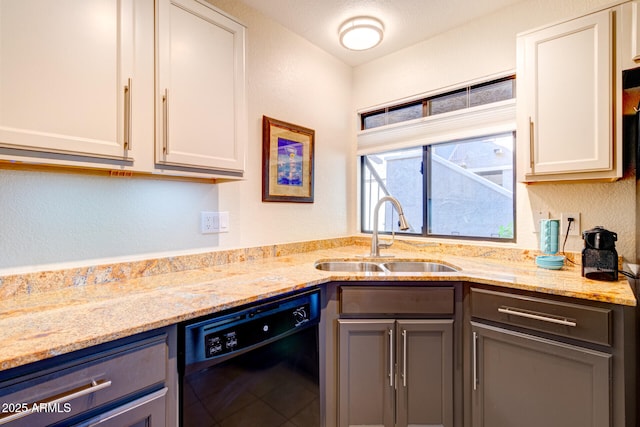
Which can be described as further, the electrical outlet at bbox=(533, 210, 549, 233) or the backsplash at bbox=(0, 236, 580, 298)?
the electrical outlet at bbox=(533, 210, 549, 233)

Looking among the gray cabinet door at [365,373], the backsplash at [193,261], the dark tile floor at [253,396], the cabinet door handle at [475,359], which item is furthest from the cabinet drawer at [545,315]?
the dark tile floor at [253,396]

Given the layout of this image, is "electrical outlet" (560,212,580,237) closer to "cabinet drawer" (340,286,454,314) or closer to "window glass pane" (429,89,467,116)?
"cabinet drawer" (340,286,454,314)

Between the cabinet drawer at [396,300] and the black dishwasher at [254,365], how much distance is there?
17 cm

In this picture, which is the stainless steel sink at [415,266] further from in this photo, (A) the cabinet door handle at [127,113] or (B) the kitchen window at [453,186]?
(A) the cabinet door handle at [127,113]

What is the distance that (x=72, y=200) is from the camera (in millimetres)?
1293

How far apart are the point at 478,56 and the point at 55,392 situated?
258cm

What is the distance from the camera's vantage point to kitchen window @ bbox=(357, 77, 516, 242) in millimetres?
1997

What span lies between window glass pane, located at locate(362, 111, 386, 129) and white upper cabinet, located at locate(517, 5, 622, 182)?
3.57 ft

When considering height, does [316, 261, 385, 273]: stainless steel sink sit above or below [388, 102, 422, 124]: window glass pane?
below

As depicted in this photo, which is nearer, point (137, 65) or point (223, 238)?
point (137, 65)

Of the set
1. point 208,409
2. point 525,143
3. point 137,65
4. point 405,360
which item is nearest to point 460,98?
point 525,143

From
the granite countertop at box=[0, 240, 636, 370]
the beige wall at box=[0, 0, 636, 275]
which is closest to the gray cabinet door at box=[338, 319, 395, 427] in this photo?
the granite countertop at box=[0, 240, 636, 370]

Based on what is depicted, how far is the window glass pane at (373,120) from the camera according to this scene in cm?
260

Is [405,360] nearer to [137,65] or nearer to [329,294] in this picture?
[329,294]
